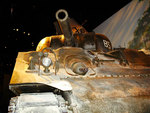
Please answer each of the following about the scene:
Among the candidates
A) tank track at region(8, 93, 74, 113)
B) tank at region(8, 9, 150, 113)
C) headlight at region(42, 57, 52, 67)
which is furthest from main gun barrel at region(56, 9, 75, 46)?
tank track at region(8, 93, 74, 113)

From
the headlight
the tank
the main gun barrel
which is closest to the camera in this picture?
the tank

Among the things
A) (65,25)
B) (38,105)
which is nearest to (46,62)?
(38,105)

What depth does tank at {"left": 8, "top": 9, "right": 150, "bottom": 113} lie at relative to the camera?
1.83 meters

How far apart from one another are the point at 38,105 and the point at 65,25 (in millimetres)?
2278

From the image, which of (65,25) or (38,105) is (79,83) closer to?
(38,105)

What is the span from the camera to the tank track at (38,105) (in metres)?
1.66

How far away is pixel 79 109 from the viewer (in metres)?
1.81

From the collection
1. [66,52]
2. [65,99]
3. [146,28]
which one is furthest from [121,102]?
[146,28]

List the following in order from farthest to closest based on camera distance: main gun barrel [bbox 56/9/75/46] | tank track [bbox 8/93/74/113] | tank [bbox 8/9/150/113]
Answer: main gun barrel [bbox 56/9/75/46] → tank [bbox 8/9/150/113] → tank track [bbox 8/93/74/113]

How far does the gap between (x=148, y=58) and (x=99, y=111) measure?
9.29ft

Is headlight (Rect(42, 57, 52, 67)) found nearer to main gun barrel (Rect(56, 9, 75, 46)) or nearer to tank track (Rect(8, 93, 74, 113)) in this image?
tank track (Rect(8, 93, 74, 113))

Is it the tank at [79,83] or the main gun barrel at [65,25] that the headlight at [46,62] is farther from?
the main gun barrel at [65,25]

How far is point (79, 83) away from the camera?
2.41 m

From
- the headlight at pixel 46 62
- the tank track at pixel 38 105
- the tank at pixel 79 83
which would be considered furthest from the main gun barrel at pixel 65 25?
the tank track at pixel 38 105
